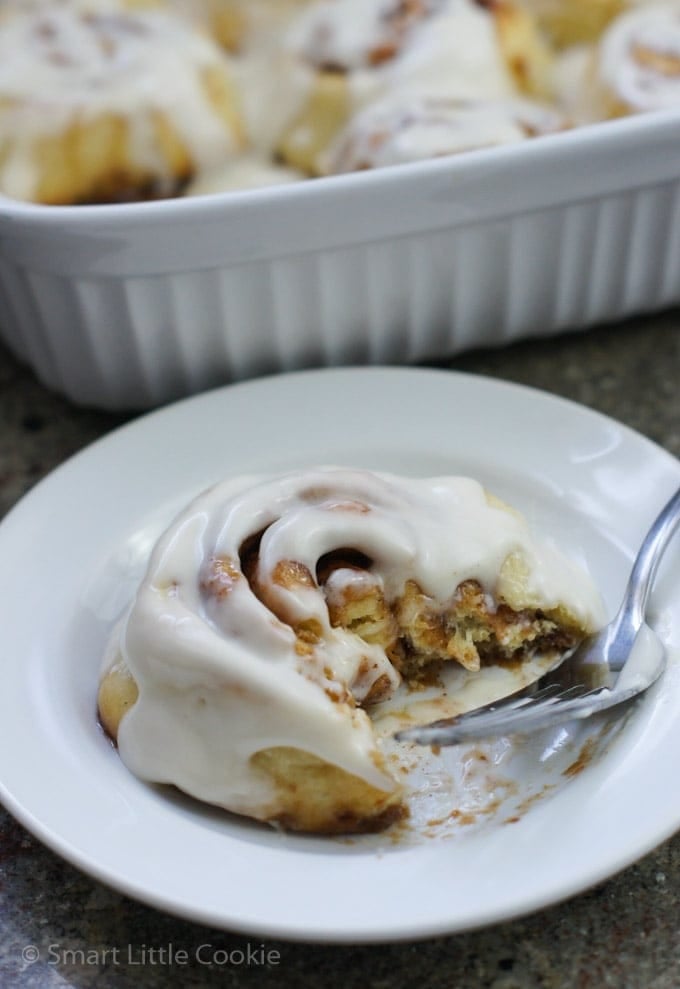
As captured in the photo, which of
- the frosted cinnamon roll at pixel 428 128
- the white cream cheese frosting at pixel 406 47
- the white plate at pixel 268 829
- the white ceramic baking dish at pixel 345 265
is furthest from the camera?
the white cream cheese frosting at pixel 406 47

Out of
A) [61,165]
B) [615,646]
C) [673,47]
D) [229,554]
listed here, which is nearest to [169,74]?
[61,165]

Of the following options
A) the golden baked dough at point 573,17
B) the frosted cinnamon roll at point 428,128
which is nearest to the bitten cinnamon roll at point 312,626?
the frosted cinnamon roll at point 428,128

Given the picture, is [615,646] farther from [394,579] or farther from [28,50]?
[28,50]

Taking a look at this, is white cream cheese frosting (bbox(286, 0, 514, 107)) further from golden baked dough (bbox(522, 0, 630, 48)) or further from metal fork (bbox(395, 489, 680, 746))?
metal fork (bbox(395, 489, 680, 746))

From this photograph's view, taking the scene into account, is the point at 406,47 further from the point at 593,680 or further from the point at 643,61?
the point at 593,680

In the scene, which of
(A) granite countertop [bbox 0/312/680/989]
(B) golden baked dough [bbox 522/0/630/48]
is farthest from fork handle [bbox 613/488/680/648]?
(B) golden baked dough [bbox 522/0/630/48]

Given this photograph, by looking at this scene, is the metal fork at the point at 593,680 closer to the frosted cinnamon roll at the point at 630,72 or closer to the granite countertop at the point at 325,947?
the granite countertop at the point at 325,947
